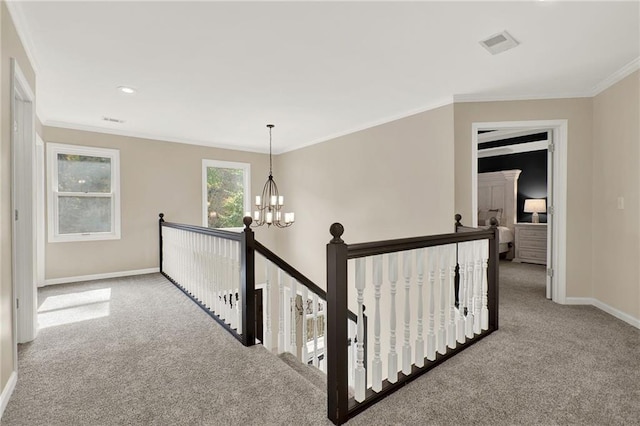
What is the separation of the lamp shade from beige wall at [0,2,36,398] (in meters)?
7.66

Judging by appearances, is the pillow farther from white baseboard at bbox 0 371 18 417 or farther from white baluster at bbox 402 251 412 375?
white baseboard at bbox 0 371 18 417

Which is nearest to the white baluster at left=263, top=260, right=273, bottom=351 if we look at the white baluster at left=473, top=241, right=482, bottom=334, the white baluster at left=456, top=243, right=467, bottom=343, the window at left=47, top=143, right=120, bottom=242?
the white baluster at left=456, top=243, right=467, bottom=343

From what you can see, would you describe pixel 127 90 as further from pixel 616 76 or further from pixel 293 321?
pixel 616 76

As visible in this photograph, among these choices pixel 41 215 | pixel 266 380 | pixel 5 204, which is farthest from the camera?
pixel 41 215

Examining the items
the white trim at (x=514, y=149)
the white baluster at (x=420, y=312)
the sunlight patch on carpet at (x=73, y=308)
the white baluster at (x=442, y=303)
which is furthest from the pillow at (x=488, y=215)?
the sunlight patch on carpet at (x=73, y=308)

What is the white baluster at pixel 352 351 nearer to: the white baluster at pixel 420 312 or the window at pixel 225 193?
the white baluster at pixel 420 312

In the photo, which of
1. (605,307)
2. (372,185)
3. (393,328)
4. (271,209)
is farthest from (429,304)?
(271,209)

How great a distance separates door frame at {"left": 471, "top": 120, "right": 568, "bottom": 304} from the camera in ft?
11.8

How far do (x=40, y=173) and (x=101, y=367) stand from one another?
137 inches

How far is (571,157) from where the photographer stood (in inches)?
140

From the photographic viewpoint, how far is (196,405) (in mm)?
1778

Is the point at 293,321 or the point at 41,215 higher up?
the point at 41,215

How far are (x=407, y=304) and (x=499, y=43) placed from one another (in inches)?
84.8

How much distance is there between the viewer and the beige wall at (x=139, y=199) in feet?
15.1
